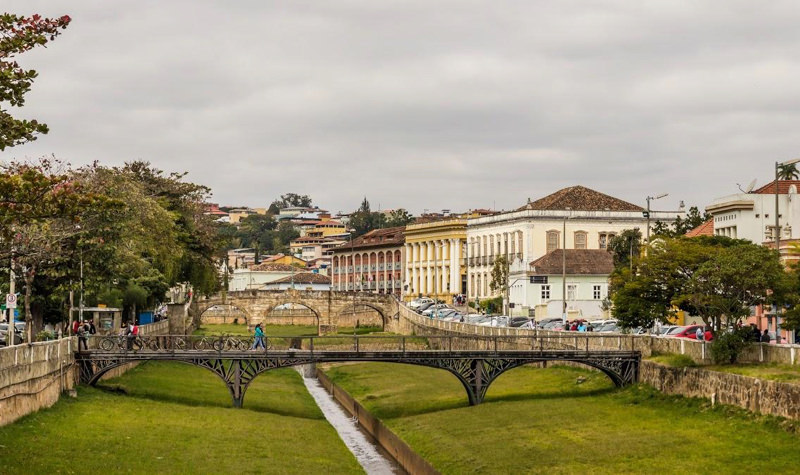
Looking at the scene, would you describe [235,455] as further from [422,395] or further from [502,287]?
[502,287]

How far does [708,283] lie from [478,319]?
56522mm

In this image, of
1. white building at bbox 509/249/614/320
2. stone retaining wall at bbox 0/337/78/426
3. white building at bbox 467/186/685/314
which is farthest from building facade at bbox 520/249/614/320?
stone retaining wall at bbox 0/337/78/426

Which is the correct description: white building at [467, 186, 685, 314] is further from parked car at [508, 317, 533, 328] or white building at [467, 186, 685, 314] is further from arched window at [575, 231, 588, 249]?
parked car at [508, 317, 533, 328]

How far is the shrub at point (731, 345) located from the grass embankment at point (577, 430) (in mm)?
2106

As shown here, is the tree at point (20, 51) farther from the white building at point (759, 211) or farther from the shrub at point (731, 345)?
the white building at point (759, 211)

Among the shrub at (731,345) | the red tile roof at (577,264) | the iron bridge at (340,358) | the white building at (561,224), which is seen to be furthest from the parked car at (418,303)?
the shrub at (731,345)

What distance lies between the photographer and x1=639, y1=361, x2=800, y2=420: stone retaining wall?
4644 cm

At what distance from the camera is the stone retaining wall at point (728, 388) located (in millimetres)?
46438

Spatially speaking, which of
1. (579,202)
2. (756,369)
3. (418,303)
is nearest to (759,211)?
(756,369)

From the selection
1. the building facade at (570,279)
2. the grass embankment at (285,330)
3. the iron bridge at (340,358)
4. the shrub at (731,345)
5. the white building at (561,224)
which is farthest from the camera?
the grass embankment at (285,330)

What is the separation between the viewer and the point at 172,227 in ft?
329

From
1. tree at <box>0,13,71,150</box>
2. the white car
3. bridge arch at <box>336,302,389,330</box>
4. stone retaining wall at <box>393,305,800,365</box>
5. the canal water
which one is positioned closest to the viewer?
tree at <box>0,13,71,150</box>

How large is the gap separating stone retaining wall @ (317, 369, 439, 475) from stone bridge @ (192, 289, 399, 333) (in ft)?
224

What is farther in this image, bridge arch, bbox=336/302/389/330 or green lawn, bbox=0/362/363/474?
bridge arch, bbox=336/302/389/330
